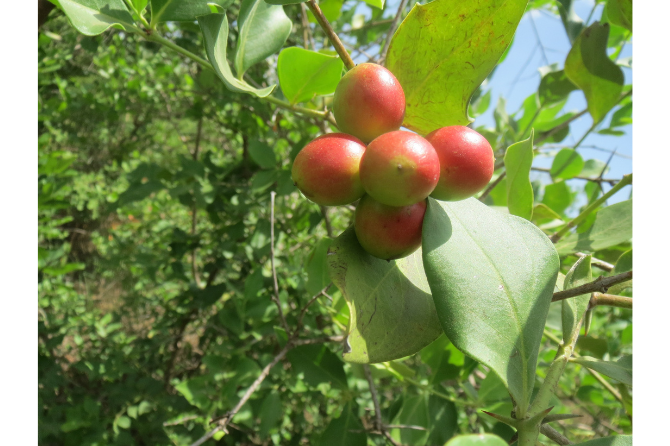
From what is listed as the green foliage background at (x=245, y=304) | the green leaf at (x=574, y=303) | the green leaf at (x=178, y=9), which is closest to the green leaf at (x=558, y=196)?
the green foliage background at (x=245, y=304)

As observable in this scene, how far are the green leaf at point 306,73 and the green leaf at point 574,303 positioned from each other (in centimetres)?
40

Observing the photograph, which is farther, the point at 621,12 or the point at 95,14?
the point at 621,12

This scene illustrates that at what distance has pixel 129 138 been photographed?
9.05 ft

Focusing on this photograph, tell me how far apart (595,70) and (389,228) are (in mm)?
684

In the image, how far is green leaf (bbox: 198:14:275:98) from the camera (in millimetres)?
542

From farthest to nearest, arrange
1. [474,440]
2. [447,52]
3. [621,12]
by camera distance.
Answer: [621,12], [447,52], [474,440]

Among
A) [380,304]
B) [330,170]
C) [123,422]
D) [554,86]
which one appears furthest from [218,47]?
[123,422]

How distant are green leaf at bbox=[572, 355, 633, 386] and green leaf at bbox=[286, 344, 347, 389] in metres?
0.54

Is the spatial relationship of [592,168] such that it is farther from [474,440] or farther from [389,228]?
[474,440]

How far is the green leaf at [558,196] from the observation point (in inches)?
44.0

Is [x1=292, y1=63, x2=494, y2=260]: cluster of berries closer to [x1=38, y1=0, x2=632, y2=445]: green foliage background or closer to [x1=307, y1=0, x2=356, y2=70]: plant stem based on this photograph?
[x1=307, y1=0, x2=356, y2=70]: plant stem

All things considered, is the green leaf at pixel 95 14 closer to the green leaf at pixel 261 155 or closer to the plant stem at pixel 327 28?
the plant stem at pixel 327 28

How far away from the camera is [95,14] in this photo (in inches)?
23.9

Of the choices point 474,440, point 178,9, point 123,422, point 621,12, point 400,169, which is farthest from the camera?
point 123,422
